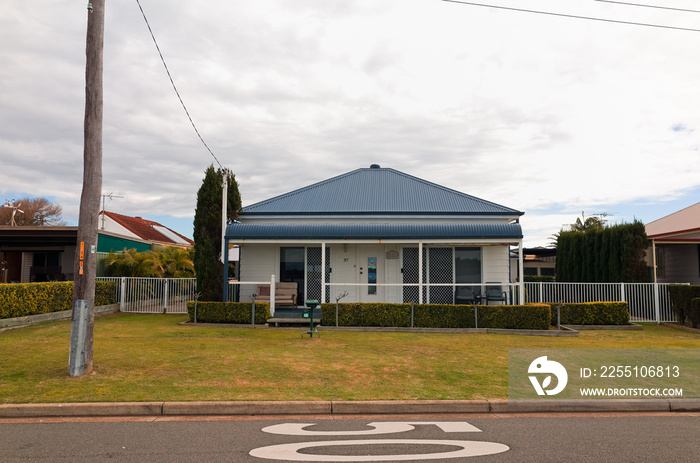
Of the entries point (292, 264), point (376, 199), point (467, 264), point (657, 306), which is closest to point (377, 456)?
point (292, 264)

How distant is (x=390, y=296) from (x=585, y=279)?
1142 centimetres

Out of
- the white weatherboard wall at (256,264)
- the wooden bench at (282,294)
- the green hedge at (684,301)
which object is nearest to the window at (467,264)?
the wooden bench at (282,294)

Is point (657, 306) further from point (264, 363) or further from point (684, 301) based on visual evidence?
point (264, 363)

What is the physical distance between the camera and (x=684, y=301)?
1567 cm

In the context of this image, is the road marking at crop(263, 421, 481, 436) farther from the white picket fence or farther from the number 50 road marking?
the white picket fence

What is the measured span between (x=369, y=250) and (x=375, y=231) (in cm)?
218

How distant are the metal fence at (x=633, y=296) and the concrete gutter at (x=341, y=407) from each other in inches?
422

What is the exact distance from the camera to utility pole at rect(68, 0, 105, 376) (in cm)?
803

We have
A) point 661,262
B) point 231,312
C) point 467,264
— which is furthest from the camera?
point 661,262

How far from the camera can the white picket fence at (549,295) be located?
16.9 meters

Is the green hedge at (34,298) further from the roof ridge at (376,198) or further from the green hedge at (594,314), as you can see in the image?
the green hedge at (594,314)

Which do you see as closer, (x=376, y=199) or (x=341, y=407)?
(x=341, y=407)

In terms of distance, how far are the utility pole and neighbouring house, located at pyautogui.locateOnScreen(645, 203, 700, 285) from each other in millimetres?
19547

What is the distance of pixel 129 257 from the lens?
2058cm
